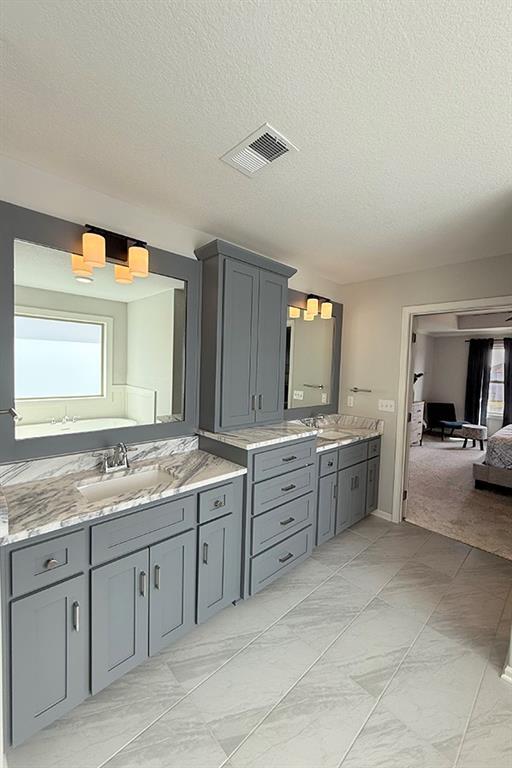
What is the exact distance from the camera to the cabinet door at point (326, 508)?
280 centimetres

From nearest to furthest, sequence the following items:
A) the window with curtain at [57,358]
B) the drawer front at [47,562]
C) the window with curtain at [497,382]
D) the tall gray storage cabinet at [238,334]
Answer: the drawer front at [47,562] → the window with curtain at [57,358] → the tall gray storage cabinet at [238,334] → the window with curtain at [497,382]

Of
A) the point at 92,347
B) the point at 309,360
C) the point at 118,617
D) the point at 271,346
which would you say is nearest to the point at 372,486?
the point at 309,360

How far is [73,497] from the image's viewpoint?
61.9 inches

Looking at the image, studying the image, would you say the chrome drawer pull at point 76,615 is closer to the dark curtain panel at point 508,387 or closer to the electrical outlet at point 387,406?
the electrical outlet at point 387,406

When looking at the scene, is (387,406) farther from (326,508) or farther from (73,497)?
(73,497)

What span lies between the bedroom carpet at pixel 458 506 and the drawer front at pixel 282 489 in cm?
163

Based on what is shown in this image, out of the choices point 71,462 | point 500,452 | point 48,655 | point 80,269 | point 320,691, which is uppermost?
point 80,269

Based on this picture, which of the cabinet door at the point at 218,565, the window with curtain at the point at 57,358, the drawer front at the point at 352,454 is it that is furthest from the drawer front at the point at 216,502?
the drawer front at the point at 352,454

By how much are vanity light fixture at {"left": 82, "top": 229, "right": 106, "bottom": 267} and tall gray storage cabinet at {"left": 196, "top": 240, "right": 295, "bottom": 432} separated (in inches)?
27.7

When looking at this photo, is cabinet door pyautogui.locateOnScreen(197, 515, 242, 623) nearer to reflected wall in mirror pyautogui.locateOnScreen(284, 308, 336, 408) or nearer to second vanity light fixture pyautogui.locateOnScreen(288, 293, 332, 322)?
reflected wall in mirror pyautogui.locateOnScreen(284, 308, 336, 408)

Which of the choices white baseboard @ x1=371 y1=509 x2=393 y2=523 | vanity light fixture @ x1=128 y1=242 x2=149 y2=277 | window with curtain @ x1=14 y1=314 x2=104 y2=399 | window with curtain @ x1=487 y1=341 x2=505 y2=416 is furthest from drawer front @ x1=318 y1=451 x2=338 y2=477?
window with curtain @ x1=487 y1=341 x2=505 y2=416

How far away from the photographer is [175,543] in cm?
176

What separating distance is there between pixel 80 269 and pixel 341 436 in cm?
249

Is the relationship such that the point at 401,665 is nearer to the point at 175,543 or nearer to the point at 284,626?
the point at 284,626
